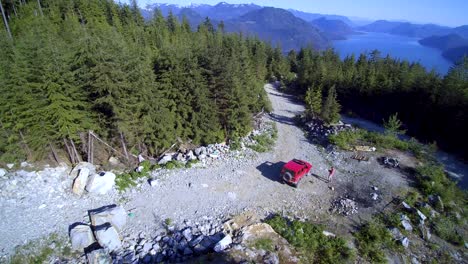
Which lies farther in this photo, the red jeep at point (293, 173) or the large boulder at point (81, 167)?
the red jeep at point (293, 173)

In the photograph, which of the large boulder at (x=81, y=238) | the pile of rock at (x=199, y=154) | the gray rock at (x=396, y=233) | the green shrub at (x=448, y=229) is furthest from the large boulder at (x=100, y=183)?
the green shrub at (x=448, y=229)

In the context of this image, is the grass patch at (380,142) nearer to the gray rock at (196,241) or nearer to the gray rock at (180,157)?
the gray rock at (180,157)

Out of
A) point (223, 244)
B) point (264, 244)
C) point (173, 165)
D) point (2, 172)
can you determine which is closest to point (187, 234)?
point (223, 244)

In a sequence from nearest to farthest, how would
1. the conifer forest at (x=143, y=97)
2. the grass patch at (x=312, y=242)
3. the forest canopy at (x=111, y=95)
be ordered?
the grass patch at (x=312, y=242), the forest canopy at (x=111, y=95), the conifer forest at (x=143, y=97)

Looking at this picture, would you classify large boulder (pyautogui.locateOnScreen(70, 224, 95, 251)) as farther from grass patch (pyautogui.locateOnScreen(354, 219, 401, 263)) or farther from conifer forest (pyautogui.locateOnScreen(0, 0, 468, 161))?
grass patch (pyautogui.locateOnScreen(354, 219, 401, 263))

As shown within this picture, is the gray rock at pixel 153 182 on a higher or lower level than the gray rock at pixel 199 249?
lower

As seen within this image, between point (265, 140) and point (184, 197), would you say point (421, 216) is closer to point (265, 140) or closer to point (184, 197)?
point (265, 140)
